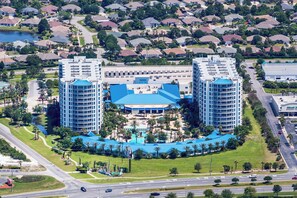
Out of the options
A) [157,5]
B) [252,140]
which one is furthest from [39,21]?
[252,140]

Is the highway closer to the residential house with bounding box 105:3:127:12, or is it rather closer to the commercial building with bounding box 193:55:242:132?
the commercial building with bounding box 193:55:242:132

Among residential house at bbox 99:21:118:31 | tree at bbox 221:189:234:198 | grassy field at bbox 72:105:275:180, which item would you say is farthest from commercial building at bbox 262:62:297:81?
tree at bbox 221:189:234:198

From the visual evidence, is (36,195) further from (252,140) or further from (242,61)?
(242,61)

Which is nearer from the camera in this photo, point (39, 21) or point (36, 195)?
point (36, 195)

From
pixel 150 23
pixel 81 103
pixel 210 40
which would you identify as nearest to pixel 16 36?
pixel 150 23

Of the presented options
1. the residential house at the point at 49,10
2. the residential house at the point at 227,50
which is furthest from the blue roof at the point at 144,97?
the residential house at the point at 49,10

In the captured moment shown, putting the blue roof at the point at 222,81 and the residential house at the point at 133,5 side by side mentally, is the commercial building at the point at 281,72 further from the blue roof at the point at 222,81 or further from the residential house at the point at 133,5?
the residential house at the point at 133,5
